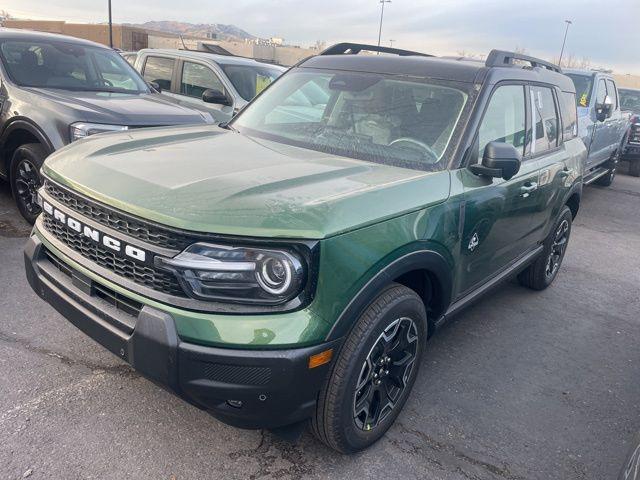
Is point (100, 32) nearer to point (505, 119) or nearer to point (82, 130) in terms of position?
point (82, 130)

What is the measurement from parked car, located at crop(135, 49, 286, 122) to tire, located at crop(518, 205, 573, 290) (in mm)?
4528

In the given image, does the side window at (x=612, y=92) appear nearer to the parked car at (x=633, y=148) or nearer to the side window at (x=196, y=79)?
the parked car at (x=633, y=148)

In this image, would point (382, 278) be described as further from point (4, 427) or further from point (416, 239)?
point (4, 427)

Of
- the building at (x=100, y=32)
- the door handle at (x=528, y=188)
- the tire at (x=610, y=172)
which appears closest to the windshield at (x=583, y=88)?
the tire at (x=610, y=172)

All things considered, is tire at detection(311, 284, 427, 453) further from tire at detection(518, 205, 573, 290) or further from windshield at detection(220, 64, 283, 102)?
windshield at detection(220, 64, 283, 102)

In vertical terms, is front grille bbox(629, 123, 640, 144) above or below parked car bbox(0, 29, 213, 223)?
below

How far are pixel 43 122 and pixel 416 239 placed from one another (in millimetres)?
3731

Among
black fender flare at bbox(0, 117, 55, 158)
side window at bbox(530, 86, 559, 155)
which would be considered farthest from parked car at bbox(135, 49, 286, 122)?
side window at bbox(530, 86, 559, 155)

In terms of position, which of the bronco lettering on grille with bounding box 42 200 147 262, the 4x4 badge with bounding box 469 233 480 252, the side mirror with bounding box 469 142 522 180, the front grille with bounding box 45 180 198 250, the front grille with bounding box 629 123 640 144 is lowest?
the front grille with bounding box 629 123 640 144

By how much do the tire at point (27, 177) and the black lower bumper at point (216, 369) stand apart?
3.00 meters

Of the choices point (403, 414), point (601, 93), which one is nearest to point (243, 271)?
point (403, 414)

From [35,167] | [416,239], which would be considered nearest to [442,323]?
[416,239]

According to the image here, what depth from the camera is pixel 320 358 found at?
2.16 m

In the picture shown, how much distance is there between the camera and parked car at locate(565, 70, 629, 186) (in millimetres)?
8531
